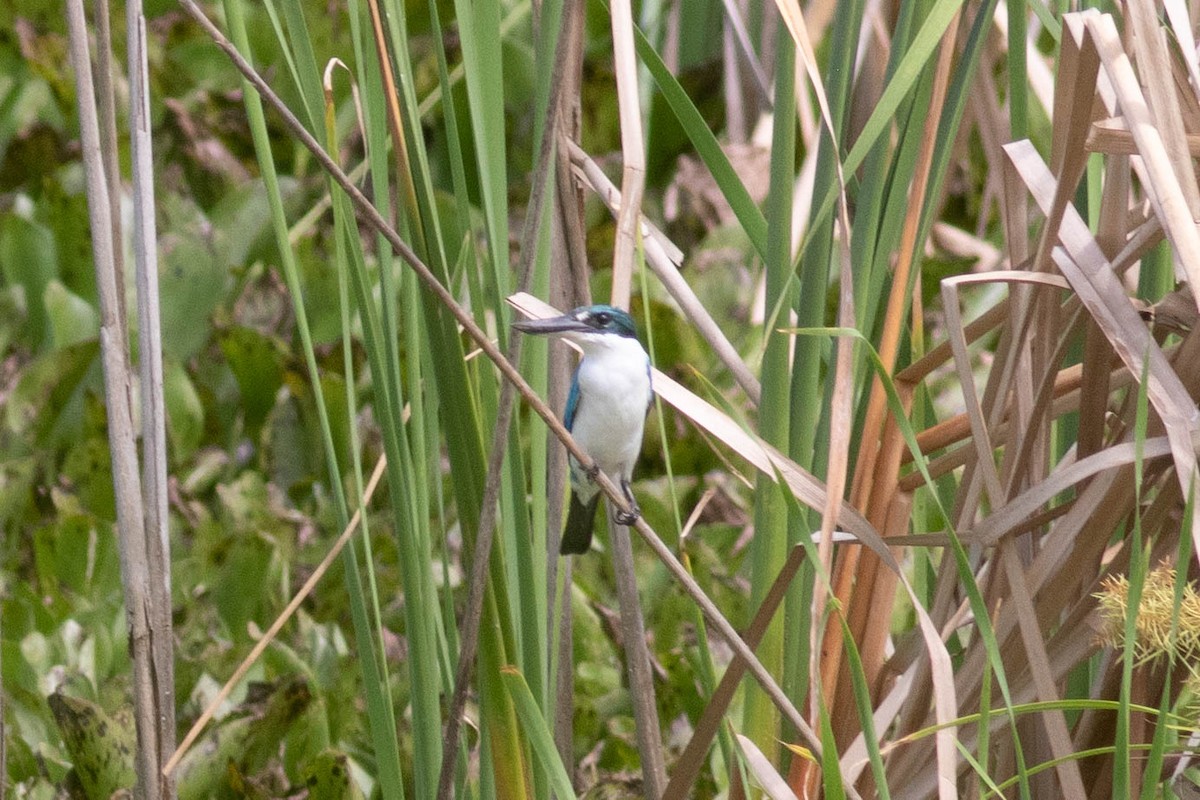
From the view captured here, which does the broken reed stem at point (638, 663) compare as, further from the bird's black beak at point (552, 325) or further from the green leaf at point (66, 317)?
the green leaf at point (66, 317)

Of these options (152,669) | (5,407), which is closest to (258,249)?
(5,407)

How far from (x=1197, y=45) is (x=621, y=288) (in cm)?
77

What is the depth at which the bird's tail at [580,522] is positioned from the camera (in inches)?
89.4

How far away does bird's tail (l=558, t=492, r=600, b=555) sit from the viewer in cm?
227

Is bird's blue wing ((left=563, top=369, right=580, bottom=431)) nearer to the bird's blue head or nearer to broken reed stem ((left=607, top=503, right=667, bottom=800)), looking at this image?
the bird's blue head

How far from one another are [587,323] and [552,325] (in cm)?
17

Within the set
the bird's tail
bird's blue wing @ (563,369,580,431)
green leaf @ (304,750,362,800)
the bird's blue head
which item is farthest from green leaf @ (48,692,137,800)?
the bird's blue head

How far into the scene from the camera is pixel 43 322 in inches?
147

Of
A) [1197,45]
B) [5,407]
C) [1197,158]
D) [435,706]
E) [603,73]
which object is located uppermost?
[1197,45]

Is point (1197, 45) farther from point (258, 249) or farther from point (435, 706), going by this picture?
point (258, 249)

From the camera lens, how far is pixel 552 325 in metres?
1.68

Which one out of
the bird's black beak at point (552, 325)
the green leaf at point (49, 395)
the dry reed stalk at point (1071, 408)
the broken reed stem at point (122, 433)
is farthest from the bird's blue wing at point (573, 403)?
the green leaf at point (49, 395)

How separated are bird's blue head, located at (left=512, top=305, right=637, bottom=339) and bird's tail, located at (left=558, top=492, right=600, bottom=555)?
0.29 meters

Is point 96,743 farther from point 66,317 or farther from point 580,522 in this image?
point 66,317
